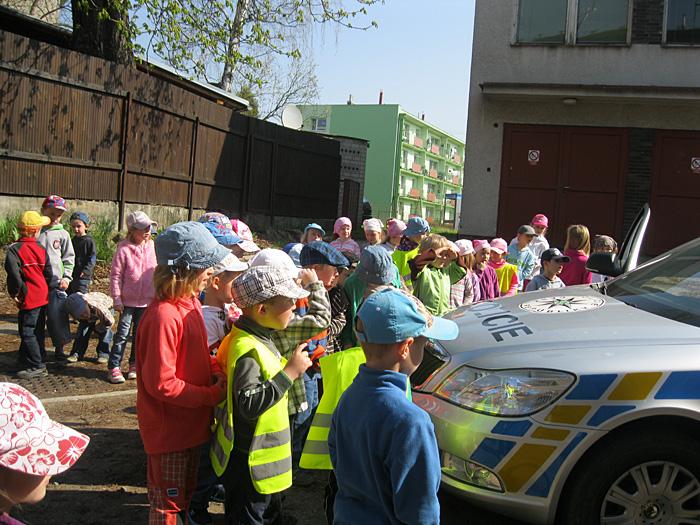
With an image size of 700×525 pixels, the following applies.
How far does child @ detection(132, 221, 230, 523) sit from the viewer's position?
2824 mm

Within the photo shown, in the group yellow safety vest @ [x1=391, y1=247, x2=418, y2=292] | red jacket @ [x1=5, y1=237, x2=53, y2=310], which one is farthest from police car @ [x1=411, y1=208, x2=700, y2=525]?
red jacket @ [x1=5, y1=237, x2=53, y2=310]

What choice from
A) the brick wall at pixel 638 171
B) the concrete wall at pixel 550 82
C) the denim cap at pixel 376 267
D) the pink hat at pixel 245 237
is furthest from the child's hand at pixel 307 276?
the brick wall at pixel 638 171

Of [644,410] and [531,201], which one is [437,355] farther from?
[531,201]

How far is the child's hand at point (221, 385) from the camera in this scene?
9.69 feet

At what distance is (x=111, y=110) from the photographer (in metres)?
10.9

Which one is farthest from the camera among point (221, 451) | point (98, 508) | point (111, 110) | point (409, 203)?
point (409, 203)

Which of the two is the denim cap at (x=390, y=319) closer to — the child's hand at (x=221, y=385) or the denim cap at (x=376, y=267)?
the child's hand at (x=221, y=385)

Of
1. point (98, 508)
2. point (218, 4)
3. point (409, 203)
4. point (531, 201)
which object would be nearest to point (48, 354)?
point (98, 508)

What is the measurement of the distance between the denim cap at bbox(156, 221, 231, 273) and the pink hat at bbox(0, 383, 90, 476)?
1.47 m

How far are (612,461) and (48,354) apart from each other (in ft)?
19.4

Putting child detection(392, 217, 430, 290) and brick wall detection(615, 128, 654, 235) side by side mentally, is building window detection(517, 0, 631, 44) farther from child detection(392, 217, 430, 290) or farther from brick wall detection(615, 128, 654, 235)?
child detection(392, 217, 430, 290)

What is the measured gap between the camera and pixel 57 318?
6203 millimetres

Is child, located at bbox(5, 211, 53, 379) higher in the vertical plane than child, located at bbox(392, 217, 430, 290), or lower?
lower

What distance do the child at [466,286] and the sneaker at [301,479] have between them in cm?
227
